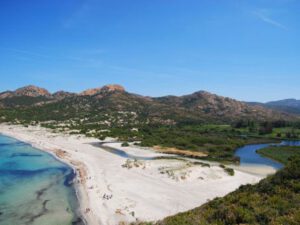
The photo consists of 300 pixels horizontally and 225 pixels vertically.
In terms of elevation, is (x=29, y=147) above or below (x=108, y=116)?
below

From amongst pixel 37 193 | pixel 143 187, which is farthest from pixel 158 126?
pixel 37 193

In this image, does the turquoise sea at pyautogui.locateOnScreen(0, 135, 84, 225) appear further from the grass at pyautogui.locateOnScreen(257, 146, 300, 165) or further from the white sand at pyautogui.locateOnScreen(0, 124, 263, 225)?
the grass at pyautogui.locateOnScreen(257, 146, 300, 165)

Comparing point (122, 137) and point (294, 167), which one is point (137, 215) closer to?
point (294, 167)

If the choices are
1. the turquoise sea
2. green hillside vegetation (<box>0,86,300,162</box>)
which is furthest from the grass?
the turquoise sea

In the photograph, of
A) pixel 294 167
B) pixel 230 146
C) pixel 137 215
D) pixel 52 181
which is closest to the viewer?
pixel 294 167

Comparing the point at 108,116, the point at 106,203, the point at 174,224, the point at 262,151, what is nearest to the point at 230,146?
the point at 262,151

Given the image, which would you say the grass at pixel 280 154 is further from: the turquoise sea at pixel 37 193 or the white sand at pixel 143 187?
the turquoise sea at pixel 37 193
